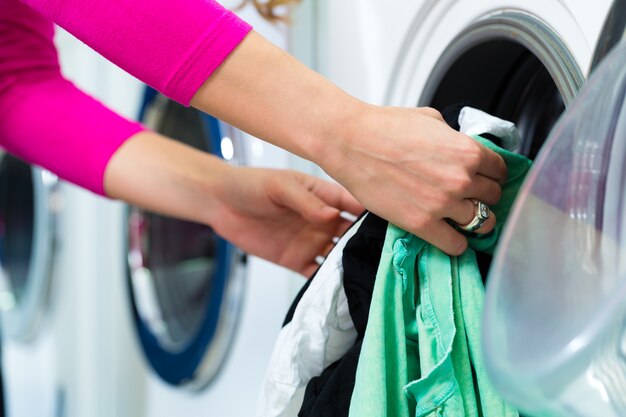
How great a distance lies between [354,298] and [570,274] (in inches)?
9.0

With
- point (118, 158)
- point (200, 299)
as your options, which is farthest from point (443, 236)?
point (200, 299)

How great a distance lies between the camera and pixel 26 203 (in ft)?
6.45

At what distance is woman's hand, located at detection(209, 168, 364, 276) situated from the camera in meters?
0.77

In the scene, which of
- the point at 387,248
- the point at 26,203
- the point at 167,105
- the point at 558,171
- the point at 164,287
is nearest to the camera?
the point at 558,171

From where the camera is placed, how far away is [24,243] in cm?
198

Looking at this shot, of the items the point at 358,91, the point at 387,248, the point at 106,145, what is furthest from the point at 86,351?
the point at 387,248

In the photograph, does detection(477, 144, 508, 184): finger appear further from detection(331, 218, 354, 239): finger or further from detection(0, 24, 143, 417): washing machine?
detection(0, 24, 143, 417): washing machine

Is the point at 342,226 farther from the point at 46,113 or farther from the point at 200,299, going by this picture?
the point at 200,299

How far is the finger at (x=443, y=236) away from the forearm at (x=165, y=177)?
376mm

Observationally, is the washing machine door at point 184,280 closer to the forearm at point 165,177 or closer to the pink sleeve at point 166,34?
the forearm at point 165,177

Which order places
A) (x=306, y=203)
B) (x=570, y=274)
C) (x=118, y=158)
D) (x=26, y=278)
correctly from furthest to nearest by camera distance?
(x=26, y=278)
(x=118, y=158)
(x=306, y=203)
(x=570, y=274)

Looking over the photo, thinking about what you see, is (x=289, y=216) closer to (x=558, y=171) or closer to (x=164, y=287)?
(x=558, y=171)

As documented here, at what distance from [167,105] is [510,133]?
854 mm

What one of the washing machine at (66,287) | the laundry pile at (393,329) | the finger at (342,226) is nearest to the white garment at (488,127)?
the laundry pile at (393,329)
